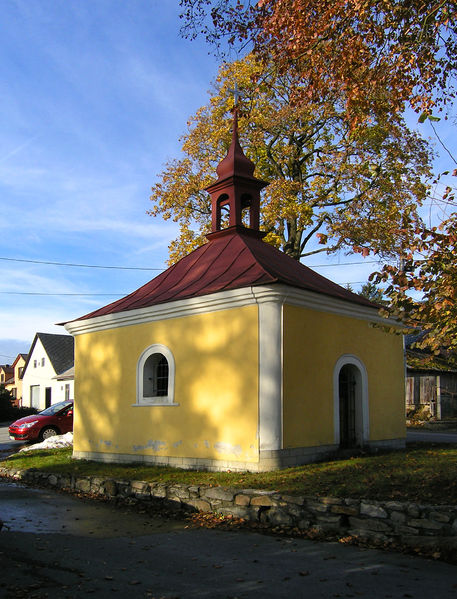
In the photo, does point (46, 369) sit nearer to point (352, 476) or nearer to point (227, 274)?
point (227, 274)

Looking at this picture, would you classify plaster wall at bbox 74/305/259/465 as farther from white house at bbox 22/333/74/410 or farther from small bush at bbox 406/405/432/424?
white house at bbox 22/333/74/410

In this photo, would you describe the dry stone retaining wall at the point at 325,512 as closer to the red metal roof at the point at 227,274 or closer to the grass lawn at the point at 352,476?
the grass lawn at the point at 352,476

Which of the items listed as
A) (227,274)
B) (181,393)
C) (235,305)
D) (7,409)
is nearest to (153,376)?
(181,393)

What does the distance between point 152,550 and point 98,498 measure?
4.09 m

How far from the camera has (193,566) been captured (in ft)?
19.3

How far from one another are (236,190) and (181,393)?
553cm

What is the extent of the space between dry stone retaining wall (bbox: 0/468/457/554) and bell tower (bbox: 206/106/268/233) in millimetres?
7161

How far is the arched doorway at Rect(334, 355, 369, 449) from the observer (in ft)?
41.1

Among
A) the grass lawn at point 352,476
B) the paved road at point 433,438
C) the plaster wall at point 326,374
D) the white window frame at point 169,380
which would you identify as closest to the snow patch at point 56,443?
the grass lawn at point 352,476

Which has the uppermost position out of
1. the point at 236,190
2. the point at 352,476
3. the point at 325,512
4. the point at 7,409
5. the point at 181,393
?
the point at 236,190

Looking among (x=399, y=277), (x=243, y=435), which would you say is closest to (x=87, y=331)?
(x=243, y=435)

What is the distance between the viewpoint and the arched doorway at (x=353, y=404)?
12.5m

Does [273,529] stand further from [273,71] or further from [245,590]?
[273,71]

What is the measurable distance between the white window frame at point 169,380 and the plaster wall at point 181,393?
0.10 m
